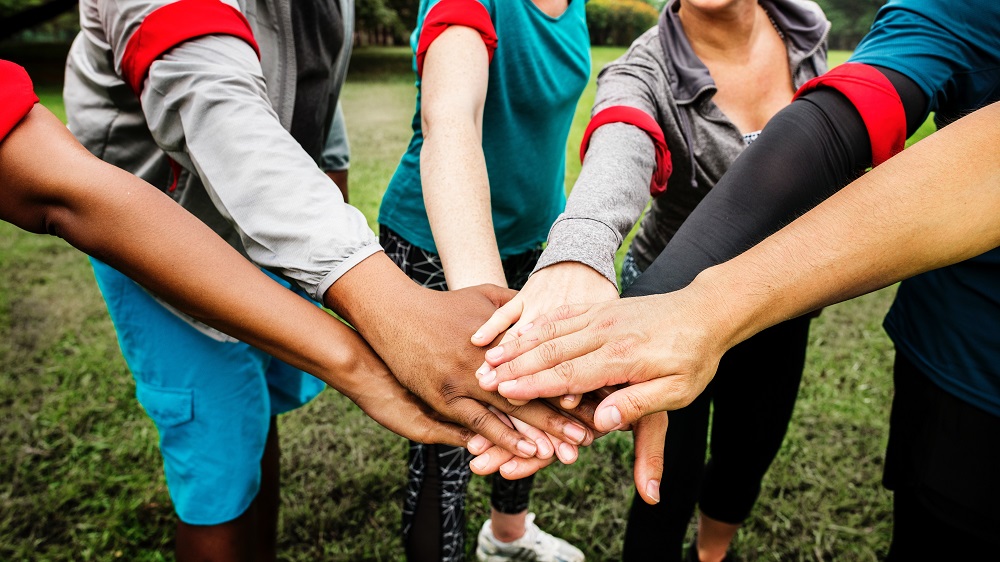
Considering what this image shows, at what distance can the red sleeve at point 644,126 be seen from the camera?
1653 millimetres

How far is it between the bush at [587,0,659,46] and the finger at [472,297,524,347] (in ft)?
96.7

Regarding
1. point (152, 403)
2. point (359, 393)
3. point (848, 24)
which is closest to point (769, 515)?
point (359, 393)

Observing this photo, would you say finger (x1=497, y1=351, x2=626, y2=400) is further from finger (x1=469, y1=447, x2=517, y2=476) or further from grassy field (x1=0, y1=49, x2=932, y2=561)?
grassy field (x1=0, y1=49, x2=932, y2=561)

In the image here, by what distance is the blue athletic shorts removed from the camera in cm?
173

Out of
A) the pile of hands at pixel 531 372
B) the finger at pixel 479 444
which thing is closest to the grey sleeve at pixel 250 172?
the pile of hands at pixel 531 372

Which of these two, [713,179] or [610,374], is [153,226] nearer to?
[610,374]

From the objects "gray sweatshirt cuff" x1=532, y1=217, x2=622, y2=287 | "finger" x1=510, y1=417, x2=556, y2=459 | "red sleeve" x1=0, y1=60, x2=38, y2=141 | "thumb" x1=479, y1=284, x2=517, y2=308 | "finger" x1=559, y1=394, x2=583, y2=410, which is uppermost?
"red sleeve" x1=0, y1=60, x2=38, y2=141

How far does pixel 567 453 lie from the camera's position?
144 cm

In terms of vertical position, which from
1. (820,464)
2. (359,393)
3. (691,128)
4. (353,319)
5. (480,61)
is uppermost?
(480,61)

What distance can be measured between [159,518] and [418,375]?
7.11ft

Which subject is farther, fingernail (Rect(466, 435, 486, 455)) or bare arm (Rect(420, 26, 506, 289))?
bare arm (Rect(420, 26, 506, 289))

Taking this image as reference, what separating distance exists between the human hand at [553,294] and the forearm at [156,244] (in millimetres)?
347

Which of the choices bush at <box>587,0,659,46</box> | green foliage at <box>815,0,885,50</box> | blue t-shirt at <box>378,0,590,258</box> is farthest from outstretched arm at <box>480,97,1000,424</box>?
bush at <box>587,0,659,46</box>

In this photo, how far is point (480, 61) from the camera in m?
1.71
